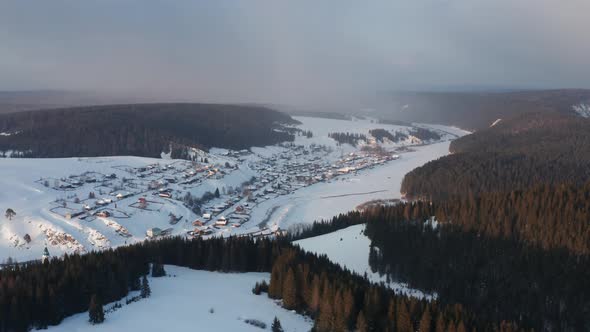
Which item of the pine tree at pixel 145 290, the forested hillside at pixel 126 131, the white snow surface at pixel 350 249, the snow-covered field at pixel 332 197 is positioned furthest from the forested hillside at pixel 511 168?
the forested hillside at pixel 126 131

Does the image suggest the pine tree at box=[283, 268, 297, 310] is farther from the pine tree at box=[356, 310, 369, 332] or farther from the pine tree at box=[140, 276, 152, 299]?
the pine tree at box=[140, 276, 152, 299]

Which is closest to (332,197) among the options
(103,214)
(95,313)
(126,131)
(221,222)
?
(221,222)

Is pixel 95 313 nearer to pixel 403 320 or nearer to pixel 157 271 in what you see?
pixel 157 271

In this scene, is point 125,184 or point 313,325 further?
point 125,184

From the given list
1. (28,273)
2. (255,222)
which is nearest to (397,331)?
(28,273)

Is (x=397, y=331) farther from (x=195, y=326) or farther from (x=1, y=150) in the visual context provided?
(x=1, y=150)

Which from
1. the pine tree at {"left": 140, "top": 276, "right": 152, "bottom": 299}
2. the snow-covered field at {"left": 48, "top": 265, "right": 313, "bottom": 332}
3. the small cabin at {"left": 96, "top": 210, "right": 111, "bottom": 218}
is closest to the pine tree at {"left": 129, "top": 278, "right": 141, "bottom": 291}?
the snow-covered field at {"left": 48, "top": 265, "right": 313, "bottom": 332}
